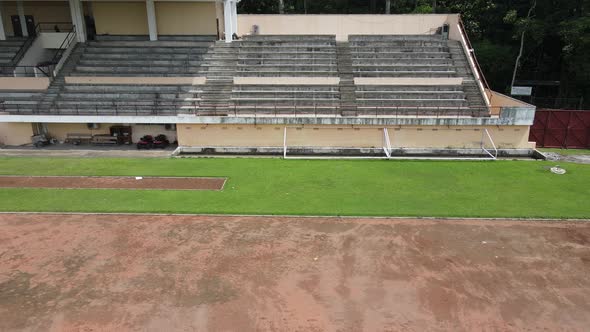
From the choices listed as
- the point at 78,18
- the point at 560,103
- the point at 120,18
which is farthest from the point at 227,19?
the point at 560,103

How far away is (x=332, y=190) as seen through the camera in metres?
14.8

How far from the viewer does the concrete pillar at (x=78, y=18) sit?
80.1 feet

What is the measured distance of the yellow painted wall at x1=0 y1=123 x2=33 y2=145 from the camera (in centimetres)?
2111

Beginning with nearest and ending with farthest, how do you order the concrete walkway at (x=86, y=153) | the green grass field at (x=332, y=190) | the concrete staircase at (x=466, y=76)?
the green grass field at (x=332, y=190)
the concrete walkway at (x=86, y=153)
the concrete staircase at (x=466, y=76)

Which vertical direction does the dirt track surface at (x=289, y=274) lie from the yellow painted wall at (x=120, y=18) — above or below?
below

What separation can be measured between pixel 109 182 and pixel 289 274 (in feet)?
30.9

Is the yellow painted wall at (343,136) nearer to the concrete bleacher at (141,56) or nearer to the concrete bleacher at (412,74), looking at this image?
the concrete bleacher at (412,74)

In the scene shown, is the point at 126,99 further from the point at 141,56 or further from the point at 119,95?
the point at 141,56

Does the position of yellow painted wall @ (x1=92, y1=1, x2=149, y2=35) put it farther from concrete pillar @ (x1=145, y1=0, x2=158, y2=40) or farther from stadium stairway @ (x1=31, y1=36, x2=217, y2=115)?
stadium stairway @ (x1=31, y1=36, x2=217, y2=115)

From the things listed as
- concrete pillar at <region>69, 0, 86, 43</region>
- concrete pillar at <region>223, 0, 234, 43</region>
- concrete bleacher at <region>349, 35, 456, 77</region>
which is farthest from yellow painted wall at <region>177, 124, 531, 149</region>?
concrete pillar at <region>69, 0, 86, 43</region>

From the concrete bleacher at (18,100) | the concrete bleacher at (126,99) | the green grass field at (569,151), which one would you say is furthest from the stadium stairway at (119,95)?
the green grass field at (569,151)

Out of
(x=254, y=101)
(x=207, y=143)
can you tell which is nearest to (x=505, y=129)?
(x=254, y=101)

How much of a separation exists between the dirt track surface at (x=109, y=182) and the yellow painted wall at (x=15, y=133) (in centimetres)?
618

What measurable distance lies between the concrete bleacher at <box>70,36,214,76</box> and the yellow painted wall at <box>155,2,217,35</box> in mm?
592
